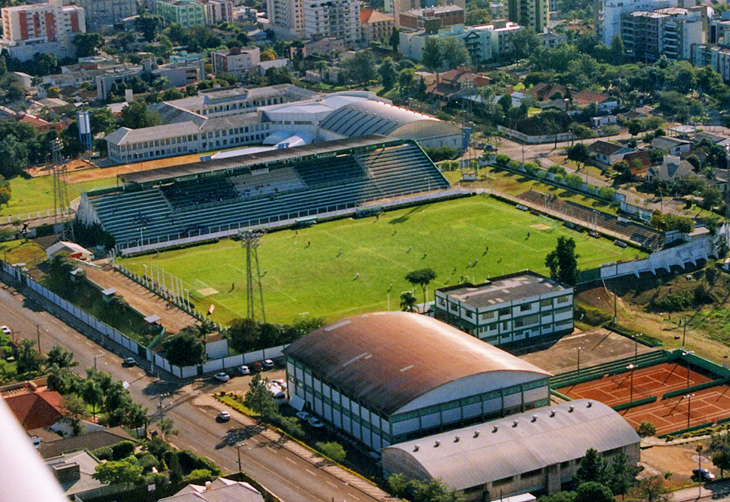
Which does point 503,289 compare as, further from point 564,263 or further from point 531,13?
point 531,13

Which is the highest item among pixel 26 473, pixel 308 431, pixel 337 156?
pixel 26 473

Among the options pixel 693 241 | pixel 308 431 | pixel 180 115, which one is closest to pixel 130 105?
pixel 180 115

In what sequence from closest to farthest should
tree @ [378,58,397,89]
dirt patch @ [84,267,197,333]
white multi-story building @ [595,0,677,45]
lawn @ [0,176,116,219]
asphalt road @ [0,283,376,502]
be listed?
asphalt road @ [0,283,376,502] → dirt patch @ [84,267,197,333] → lawn @ [0,176,116,219] → tree @ [378,58,397,89] → white multi-story building @ [595,0,677,45]

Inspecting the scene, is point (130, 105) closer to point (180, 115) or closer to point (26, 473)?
point (180, 115)

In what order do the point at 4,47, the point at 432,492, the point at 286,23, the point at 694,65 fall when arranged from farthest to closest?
the point at 286,23 → the point at 4,47 → the point at 694,65 → the point at 432,492

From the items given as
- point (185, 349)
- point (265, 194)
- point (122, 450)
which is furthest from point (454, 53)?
point (122, 450)

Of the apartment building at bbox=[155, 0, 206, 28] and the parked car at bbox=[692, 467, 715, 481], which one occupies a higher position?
the apartment building at bbox=[155, 0, 206, 28]

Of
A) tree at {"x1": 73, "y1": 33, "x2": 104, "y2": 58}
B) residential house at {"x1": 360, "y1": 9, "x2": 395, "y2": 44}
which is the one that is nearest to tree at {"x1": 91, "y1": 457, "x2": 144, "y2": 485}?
tree at {"x1": 73, "y1": 33, "x2": 104, "y2": 58}

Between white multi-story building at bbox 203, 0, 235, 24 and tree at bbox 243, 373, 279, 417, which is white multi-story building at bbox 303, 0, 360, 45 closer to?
white multi-story building at bbox 203, 0, 235, 24
